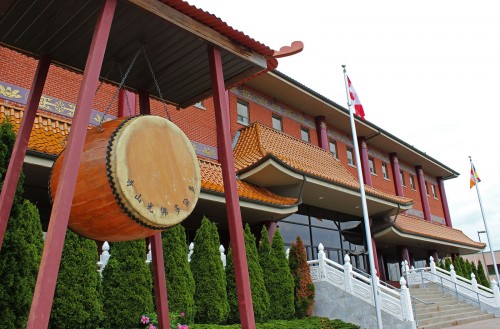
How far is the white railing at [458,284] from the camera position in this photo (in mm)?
20422

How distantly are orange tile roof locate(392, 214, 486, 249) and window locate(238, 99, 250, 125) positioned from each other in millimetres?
8470

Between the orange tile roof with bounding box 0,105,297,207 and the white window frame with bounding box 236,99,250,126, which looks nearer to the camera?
the orange tile roof with bounding box 0,105,297,207

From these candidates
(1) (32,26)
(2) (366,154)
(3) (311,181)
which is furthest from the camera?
(2) (366,154)

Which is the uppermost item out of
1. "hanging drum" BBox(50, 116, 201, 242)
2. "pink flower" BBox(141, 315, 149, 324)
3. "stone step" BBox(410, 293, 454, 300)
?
"stone step" BBox(410, 293, 454, 300)

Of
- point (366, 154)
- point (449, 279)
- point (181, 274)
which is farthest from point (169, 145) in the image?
point (366, 154)

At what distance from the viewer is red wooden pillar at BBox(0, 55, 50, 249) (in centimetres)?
458

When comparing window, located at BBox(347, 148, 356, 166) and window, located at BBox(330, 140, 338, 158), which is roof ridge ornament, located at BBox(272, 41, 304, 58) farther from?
window, located at BBox(347, 148, 356, 166)

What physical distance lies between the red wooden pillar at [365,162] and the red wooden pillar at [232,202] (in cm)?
2089

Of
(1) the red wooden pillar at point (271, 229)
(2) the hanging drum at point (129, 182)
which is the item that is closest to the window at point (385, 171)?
(1) the red wooden pillar at point (271, 229)

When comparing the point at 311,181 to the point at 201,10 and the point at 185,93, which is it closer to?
the point at 185,93

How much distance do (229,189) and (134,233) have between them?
Result: 3.97ft

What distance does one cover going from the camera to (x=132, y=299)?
28.5 feet

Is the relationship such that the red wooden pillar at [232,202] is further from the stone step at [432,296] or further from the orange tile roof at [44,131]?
the stone step at [432,296]

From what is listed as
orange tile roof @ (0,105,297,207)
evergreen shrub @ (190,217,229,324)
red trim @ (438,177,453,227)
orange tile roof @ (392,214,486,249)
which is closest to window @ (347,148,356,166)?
orange tile roof @ (392,214,486,249)
